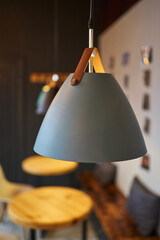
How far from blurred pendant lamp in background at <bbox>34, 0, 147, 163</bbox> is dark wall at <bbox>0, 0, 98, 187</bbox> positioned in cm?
395

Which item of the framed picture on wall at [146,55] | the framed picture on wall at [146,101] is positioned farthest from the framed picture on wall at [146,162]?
the framed picture on wall at [146,55]

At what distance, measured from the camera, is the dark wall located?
4703mm

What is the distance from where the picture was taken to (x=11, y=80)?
475 cm

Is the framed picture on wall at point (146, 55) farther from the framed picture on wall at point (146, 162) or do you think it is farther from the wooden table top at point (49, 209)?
the wooden table top at point (49, 209)

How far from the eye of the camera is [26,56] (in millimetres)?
4793

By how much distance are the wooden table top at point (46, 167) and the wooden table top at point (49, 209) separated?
0.53 metres

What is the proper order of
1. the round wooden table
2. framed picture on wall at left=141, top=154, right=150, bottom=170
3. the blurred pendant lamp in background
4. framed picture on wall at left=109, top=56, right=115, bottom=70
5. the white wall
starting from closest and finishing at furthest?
the blurred pendant lamp in background < the round wooden table < the white wall < framed picture on wall at left=141, top=154, right=150, bottom=170 < framed picture on wall at left=109, top=56, right=115, bottom=70

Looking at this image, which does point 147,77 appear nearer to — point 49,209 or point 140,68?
point 140,68

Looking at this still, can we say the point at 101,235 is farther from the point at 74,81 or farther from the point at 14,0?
the point at 14,0

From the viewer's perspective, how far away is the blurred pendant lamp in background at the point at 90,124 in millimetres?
907

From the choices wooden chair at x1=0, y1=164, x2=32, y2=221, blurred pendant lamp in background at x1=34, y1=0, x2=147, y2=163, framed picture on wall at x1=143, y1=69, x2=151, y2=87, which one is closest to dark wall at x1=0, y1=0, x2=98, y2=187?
wooden chair at x1=0, y1=164, x2=32, y2=221

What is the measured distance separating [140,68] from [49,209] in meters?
1.97

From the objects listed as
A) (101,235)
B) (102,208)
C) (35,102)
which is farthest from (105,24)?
(101,235)

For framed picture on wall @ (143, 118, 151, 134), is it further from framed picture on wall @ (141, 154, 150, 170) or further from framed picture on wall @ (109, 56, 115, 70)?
framed picture on wall @ (109, 56, 115, 70)
